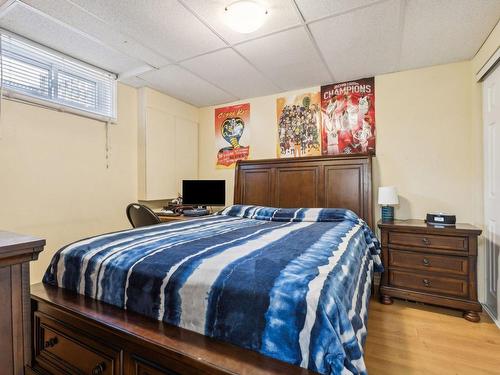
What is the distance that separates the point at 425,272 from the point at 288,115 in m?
2.27

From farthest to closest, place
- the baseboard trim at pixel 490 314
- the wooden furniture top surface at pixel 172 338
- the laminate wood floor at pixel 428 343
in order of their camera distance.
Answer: the baseboard trim at pixel 490 314, the laminate wood floor at pixel 428 343, the wooden furniture top surface at pixel 172 338

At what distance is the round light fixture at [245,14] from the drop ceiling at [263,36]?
6 cm

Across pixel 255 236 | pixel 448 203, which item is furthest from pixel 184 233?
pixel 448 203

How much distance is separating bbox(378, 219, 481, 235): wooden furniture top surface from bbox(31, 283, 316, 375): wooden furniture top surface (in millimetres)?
2026

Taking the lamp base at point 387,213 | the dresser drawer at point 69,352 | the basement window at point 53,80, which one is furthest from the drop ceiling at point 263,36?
the dresser drawer at point 69,352

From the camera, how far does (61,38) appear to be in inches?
90.0

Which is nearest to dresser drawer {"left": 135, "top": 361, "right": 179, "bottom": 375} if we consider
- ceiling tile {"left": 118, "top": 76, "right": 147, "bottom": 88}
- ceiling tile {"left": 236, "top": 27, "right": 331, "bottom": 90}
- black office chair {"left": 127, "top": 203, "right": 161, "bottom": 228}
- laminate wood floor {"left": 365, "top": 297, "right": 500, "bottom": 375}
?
laminate wood floor {"left": 365, "top": 297, "right": 500, "bottom": 375}

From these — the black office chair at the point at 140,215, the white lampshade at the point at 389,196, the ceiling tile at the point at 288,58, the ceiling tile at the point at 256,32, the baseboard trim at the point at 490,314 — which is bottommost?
the baseboard trim at the point at 490,314

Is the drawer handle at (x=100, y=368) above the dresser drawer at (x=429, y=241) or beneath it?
beneath

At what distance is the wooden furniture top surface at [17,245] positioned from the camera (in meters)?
0.91

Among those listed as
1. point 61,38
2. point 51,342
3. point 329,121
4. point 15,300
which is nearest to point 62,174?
point 61,38

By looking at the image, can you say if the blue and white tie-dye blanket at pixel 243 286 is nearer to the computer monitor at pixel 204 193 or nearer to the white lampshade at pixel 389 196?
the white lampshade at pixel 389 196

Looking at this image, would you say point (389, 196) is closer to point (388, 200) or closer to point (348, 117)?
point (388, 200)

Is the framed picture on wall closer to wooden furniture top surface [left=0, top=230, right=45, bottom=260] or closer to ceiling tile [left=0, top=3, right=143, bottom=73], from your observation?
ceiling tile [left=0, top=3, right=143, bottom=73]
